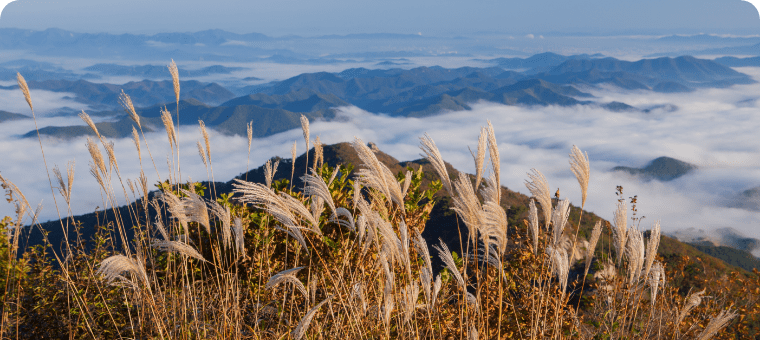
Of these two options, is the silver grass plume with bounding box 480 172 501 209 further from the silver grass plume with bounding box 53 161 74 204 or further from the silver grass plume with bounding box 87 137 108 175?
the silver grass plume with bounding box 53 161 74 204

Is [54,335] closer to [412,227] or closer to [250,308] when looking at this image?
[250,308]

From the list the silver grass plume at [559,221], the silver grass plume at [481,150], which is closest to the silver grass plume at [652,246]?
the silver grass plume at [559,221]

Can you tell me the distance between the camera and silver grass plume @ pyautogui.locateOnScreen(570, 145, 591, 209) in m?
1.86

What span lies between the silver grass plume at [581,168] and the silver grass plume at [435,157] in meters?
0.63

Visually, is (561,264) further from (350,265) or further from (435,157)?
(350,265)

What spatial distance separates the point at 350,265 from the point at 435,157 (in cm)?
143

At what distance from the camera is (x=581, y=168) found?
1.90 meters

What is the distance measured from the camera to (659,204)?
142250mm

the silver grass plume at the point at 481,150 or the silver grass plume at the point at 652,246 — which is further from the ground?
the silver grass plume at the point at 481,150

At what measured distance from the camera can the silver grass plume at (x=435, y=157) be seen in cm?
167

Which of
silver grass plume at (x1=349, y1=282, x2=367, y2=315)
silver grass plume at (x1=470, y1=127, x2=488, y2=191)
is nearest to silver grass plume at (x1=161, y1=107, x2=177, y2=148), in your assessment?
silver grass plume at (x1=349, y1=282, x2=367, y2=315)

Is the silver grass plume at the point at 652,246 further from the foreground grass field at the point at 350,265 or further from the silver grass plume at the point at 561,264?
the silver grass plume at the point at 561,264

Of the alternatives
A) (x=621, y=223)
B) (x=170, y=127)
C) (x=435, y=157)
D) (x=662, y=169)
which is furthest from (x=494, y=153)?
(x=662, y=169)

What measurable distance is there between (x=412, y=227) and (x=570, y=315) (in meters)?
1.15
